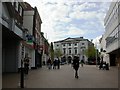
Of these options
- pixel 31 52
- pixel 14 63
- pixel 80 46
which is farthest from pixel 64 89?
pixel 80 46

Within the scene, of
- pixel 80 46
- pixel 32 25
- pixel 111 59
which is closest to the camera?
pixel 32 25

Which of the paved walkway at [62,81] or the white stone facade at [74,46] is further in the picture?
the white stone facade at [74,46]

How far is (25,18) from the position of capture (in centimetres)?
4006

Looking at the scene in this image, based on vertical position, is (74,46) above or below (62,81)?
above

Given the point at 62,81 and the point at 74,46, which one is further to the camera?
the point at 74,46

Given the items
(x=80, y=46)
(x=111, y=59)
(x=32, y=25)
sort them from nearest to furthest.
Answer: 1. (x=32, y=25)
2. (x=111, y=59)
3. (x=80, y=46)

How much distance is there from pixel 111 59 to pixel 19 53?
41670mm

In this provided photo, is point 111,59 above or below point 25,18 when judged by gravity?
below

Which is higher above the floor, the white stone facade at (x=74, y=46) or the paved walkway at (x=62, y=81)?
the white stone facade at (x=74, y=46)

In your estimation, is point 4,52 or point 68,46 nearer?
point 4,52

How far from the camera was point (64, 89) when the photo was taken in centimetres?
1193

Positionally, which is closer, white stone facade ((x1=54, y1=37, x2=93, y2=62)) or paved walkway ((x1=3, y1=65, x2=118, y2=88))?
paved walkway ((x1=3, y1=65, x2=118, y2=88))

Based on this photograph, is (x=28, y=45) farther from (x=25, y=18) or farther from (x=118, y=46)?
(x=118, y=46)

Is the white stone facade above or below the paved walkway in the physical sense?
above
